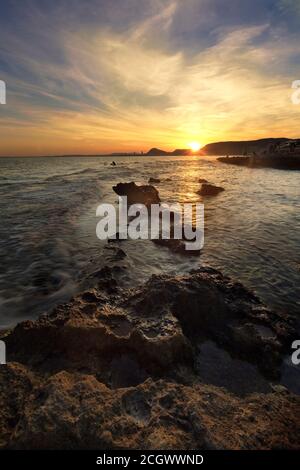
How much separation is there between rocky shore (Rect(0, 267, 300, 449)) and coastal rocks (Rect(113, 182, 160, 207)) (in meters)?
10.7

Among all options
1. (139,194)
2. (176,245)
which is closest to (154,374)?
(176,245)

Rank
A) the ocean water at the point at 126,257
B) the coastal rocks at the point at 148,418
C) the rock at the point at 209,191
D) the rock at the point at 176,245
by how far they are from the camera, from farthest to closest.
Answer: the rock at the point at 209,191, the rock at the point at 176,245, the ocean water at the point at 126,257, the coastal rocks at the point at 148,418

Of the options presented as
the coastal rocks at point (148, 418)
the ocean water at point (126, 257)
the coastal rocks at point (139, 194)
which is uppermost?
the coastal rocks at point (139, 194)

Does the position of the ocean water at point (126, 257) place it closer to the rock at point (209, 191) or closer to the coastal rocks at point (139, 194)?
the coastal rocks at point (139, 194)

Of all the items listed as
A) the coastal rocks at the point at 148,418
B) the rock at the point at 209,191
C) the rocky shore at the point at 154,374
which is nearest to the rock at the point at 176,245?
the rocky shore at the point at 154,374

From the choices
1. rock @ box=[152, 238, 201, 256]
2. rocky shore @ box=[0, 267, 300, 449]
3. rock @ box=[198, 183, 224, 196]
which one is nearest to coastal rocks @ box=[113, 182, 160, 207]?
rock @ box=[198, 183, 224, 196]

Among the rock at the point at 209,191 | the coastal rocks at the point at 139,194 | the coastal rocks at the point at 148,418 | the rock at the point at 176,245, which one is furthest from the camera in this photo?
the rock at the point at 209,191

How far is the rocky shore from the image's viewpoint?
7.06 ft

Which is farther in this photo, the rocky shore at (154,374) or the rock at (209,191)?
the rock at (209,191)

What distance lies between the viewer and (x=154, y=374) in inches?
115

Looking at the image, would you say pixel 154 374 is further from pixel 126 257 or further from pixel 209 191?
pixel 209 191

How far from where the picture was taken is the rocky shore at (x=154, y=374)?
215 centimetres

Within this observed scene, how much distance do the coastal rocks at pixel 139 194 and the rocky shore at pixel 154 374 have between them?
10.7 m

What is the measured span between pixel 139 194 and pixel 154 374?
42.7 feet
